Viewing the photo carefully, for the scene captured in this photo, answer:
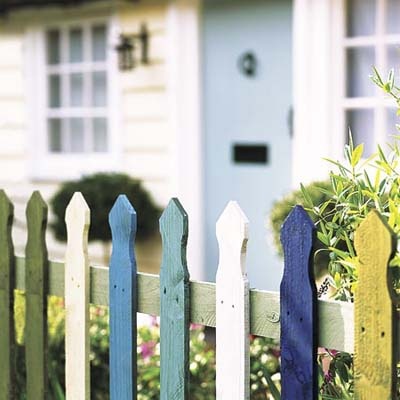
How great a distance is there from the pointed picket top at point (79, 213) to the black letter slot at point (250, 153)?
4.30 m

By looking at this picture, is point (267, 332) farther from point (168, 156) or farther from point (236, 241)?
point (168, 156)

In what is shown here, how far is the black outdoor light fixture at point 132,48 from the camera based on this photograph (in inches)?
320

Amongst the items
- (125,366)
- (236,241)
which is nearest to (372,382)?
(236,241)

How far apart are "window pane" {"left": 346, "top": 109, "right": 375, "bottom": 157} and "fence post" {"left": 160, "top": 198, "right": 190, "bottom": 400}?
410 cm

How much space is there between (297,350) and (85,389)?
3.09ft

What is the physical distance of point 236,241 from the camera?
9.21 feet

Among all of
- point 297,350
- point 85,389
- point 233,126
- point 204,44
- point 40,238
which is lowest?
point 85,389

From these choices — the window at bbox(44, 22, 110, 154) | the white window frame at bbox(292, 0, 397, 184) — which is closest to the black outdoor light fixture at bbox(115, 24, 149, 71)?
the window at bbox(44, 22, 110, 154)

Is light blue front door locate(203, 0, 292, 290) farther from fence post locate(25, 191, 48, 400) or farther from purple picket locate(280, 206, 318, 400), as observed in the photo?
purple picket locate(280, 206, 318, 400)

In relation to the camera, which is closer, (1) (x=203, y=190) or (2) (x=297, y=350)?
(2) (x=297, y=350)

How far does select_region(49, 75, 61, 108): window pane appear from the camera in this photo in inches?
357

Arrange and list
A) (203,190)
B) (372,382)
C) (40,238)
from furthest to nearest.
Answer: (203,190) < (40,238) < (372,382)

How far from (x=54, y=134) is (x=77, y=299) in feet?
19.5

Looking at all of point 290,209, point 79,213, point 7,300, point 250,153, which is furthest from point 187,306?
point 250,153
